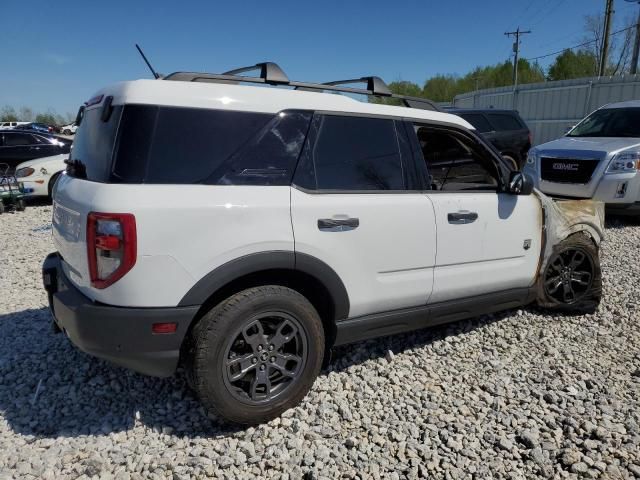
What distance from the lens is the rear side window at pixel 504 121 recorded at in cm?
1152

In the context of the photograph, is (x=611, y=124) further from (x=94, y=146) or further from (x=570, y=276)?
(x=94, y=146)

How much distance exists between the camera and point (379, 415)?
2.76 metres

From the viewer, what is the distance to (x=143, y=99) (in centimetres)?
228

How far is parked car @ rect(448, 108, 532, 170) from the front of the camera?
11.3 m

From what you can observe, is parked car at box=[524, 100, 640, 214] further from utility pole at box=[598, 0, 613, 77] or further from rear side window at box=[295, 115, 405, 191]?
utility pole at box=[598, 0, 613, 77]

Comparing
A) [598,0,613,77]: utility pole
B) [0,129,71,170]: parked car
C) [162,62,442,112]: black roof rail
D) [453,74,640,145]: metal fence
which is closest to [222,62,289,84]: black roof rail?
[162,62,442,112]: black roof rail

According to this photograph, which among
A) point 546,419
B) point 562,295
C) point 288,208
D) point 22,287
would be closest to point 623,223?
point 562,295

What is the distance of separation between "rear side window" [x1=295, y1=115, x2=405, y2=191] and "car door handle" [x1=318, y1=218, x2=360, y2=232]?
20 cm

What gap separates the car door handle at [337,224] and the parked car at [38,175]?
8.61 metres

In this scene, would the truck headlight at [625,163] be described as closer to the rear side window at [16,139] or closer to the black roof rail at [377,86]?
the black roof rail at [377,86]

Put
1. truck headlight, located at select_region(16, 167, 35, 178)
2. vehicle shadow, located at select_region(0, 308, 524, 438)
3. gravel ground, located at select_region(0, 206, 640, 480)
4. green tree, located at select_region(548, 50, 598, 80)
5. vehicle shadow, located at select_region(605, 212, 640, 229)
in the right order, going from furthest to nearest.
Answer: green tree, located at select_region(548, 50, 598, 80), truck headlight, located at select_region(16, 167, 35, 178), vehicle shadow, located at select_region(605, 212, 640, 229), vehicle shadow, located at select_region(0, 308, 524, 438), gravel ground, located at select_region(0, 206, 640, 480)

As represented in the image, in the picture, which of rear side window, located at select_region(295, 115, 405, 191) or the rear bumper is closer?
the rear bumper

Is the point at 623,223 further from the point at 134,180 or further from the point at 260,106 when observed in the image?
the point at 134,180

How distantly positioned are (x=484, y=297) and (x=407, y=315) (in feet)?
2.46
